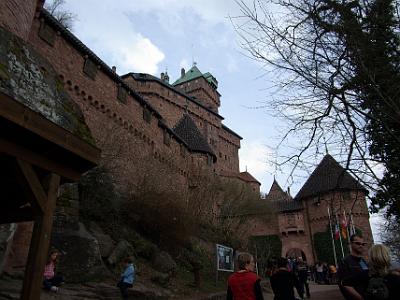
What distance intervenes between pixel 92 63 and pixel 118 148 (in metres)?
4.88

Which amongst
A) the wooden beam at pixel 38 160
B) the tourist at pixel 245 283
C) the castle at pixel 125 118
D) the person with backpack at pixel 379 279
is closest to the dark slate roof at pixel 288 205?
the castle at pixel 125 118

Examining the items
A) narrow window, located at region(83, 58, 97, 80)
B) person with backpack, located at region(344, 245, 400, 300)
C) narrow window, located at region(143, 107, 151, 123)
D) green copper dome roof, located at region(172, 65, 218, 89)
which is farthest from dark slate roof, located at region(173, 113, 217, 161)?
green copper dome roof, located at region(172, 65, 218, 89)

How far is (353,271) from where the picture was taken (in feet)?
11.4

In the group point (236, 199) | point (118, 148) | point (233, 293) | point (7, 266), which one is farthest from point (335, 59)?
point (236, 199)

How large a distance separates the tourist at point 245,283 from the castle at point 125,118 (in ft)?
7.28

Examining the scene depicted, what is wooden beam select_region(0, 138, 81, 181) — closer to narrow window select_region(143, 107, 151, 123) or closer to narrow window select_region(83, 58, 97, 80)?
narrow window select_region(83, 58, 97, 80)

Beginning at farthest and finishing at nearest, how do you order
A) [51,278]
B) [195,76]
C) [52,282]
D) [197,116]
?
[195,76], [197,116], [52,282], [51,278]

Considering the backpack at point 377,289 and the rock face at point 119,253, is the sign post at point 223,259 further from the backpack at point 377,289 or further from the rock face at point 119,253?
A: the backpack at point 377,289

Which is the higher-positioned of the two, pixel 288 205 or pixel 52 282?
pixel 288 205

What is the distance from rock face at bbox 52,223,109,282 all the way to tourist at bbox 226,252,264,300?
17.5 ft

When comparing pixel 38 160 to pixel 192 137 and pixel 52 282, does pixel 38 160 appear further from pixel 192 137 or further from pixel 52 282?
pixel 192 137

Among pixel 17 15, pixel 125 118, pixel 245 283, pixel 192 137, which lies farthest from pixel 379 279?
pixel 192 137

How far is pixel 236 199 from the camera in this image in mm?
25141

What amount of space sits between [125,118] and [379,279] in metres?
16.5
